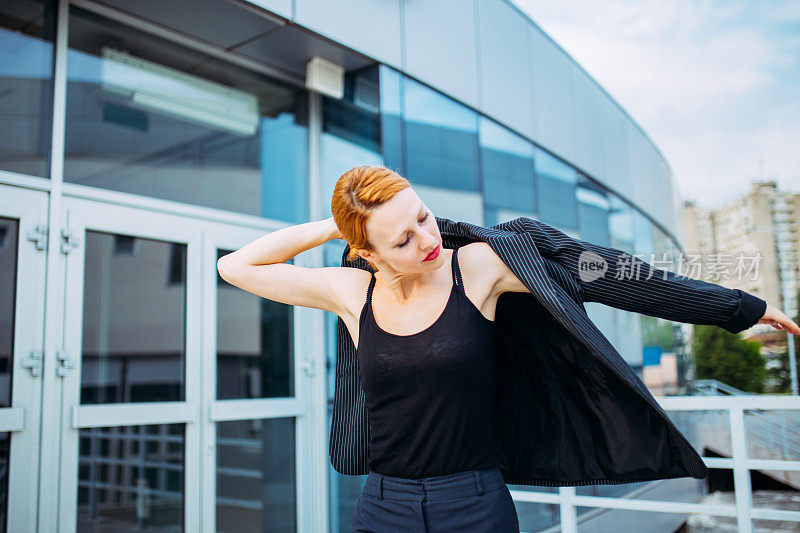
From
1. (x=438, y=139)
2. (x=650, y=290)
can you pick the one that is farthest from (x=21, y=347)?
(x=438, y=139)

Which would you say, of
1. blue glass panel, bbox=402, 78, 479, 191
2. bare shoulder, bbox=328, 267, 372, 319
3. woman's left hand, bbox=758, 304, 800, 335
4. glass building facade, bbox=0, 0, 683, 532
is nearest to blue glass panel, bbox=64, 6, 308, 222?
glass building facade, bbox=0, 0, 683, 532

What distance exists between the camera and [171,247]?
359 centimetres

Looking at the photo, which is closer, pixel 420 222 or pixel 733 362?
pixel 420 222

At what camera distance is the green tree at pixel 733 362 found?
35656 mm

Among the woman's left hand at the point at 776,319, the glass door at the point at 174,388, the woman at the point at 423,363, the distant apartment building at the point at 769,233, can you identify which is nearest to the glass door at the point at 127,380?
the glass door at the point at 174,388

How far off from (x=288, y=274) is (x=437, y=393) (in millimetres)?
461

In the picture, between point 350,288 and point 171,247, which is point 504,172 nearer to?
point 171,247

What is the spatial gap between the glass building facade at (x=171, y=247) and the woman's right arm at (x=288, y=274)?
1.96 metres

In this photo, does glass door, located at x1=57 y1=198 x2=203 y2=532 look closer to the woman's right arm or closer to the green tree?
the woman's right arm

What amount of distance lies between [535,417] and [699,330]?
1617 inches

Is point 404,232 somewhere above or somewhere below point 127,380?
above

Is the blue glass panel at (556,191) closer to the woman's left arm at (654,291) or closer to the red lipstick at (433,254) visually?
the woman's left arm at (654,291)

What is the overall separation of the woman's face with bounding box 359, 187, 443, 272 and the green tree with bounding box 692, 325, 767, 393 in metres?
37.7

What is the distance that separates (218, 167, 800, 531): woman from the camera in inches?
50.1
